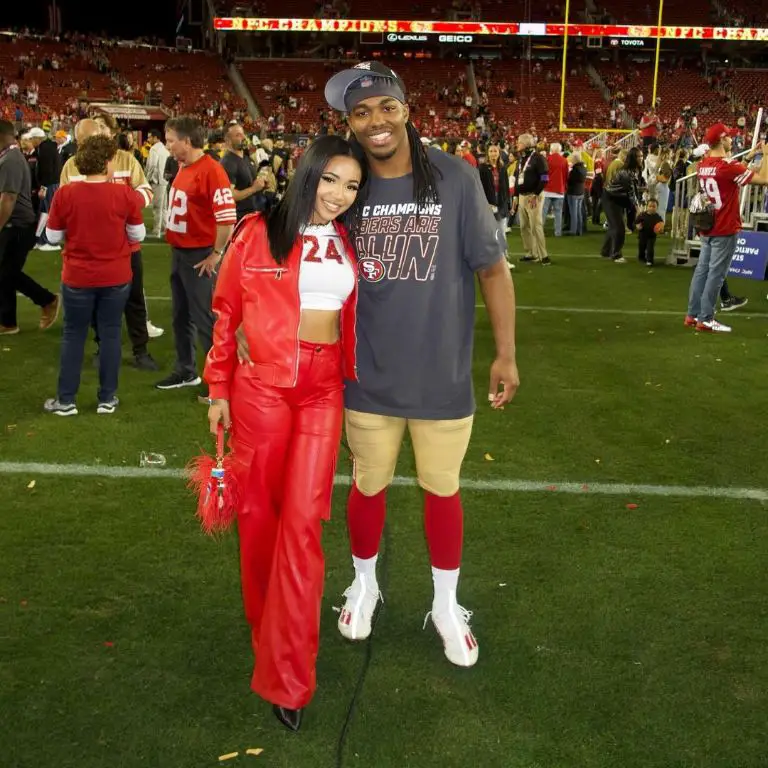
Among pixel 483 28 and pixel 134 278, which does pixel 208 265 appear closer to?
pixel 134 278

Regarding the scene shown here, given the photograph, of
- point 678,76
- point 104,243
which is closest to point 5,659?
point 104,243

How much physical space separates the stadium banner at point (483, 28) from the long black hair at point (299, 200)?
46.3 m

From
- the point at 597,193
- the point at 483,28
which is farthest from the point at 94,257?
the point at 483,28

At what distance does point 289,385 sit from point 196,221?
3738 mm

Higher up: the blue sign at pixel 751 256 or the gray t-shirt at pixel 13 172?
the gray t-shirt at pixel 13 172

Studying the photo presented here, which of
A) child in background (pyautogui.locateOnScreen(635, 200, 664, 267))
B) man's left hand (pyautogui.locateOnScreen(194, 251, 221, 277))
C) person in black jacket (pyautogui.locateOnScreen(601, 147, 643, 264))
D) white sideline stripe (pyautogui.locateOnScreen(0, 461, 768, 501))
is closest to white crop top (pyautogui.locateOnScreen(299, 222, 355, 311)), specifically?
white sideline stripe (pyautogui.locateOnScreen(0, 461, 768, 501))

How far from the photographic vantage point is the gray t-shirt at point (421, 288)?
2.83m

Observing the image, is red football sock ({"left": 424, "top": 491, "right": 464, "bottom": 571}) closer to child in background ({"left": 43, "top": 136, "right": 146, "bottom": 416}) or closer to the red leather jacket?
the red leather jacket

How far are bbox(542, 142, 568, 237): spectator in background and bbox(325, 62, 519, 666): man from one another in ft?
47.4

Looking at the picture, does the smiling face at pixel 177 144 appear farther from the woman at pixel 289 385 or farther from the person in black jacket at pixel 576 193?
the person in black jacket at pixel 576 193

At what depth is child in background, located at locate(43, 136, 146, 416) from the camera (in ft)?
18.7

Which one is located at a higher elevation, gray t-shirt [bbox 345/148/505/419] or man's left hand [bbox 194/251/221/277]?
gray t-shirt [bbox 345/148/505/419]

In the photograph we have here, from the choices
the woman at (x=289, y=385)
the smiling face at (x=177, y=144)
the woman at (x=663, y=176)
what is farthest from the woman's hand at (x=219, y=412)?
the woman at (x=663, y=176)

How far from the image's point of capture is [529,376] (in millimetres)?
7094
